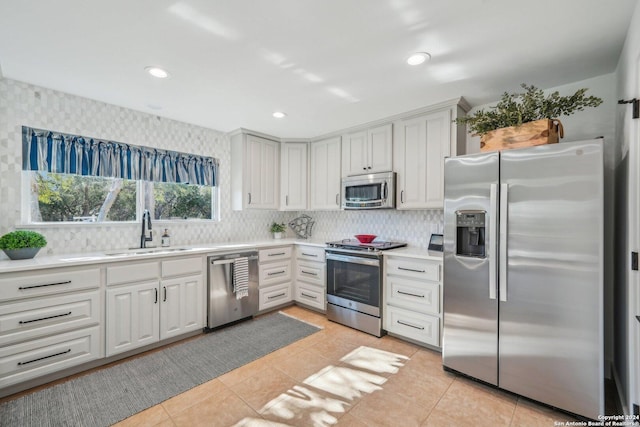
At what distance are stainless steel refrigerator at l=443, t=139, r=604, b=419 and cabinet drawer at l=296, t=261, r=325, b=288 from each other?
1.73m

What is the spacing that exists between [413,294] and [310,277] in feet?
4.88

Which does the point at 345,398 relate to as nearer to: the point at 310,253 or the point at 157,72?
the point at 310,253

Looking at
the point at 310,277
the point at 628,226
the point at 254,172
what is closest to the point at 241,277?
the point at 310,277

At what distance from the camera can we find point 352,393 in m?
2.17

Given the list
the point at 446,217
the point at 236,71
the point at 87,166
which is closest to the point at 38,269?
the point at 87,166

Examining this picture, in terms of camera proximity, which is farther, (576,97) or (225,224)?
(225,224)

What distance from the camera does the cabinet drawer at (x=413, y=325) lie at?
2.76 meters

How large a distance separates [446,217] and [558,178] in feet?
2.56

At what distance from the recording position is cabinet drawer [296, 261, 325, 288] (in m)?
3.79

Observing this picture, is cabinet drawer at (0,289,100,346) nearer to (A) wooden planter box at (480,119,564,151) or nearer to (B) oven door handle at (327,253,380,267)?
(B) oven door handle at (327,253,380,267)

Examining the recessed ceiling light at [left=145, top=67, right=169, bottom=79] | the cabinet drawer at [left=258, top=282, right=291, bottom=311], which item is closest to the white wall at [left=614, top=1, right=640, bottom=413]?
the recessed ceiling light at [left=145, top=67, right=169, bottom=79]

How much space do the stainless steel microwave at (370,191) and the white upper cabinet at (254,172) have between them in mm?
1171

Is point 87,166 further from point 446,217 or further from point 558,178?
point 558,178

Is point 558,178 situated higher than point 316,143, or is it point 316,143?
point 316,143
